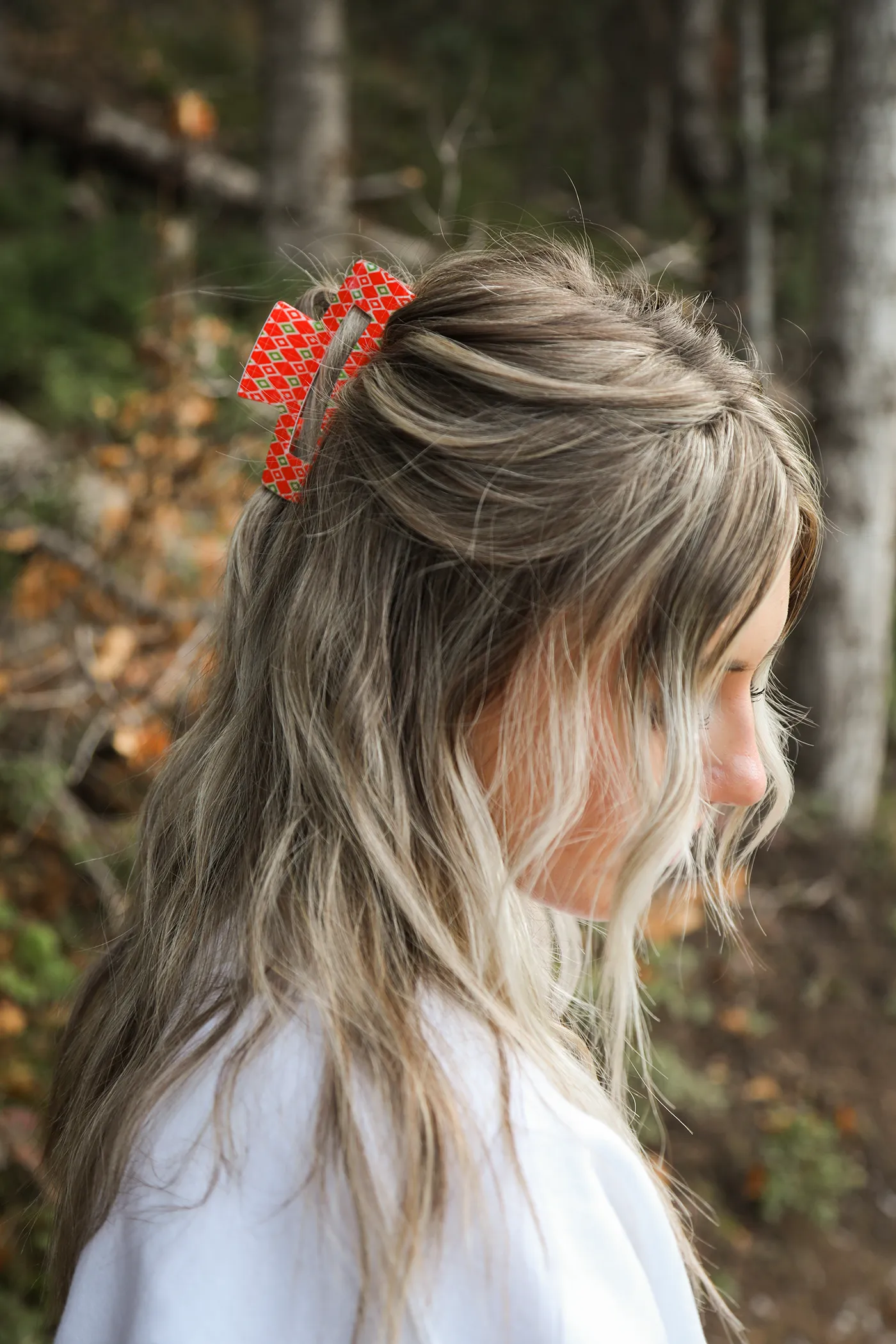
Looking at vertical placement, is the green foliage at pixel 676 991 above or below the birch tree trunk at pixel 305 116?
below

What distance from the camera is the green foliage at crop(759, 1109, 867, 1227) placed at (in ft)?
12.1

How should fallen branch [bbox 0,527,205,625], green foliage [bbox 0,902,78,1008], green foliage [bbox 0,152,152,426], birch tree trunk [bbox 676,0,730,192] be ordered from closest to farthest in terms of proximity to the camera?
green foliage [bbox 0,902,78,1008] → fallen branch [bbox 0,527,205,625] → green foliage [bbox 0,152,152,426] → birch tree trunk [bbox 676,0,730,192]

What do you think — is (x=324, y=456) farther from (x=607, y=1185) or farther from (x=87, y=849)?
(x=87, y=849)

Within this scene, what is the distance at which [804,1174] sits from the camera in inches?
148

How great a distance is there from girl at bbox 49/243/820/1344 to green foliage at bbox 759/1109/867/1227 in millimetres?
2635

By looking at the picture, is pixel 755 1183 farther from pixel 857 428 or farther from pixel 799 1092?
pixel 857 428

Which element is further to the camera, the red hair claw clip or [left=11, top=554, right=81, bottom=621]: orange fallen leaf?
[left=11, top=554, right=81, bottom=621]: orange fallen leaf

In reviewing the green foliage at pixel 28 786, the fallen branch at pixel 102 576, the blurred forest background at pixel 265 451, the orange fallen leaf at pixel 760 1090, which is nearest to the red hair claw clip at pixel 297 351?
the blurred forest background at pixel 265 451

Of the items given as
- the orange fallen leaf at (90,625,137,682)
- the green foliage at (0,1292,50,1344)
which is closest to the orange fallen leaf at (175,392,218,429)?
the orange fallen leaf at (90,625,137,682)

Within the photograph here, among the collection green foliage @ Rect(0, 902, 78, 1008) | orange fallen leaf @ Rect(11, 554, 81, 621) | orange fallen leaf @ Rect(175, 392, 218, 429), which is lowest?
green foliage @ Rect(0, 902, 78, 1008)

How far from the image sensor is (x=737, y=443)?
4.48 feet

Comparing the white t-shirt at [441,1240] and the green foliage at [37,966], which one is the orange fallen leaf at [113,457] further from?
the white t-shirt at [441,1240]

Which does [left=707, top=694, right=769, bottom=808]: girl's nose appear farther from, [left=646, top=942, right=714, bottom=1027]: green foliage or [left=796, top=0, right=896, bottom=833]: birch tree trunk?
[left=796, top=0, right=896, bottom=833]: birch tree trunk

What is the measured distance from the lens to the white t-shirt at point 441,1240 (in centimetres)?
105
